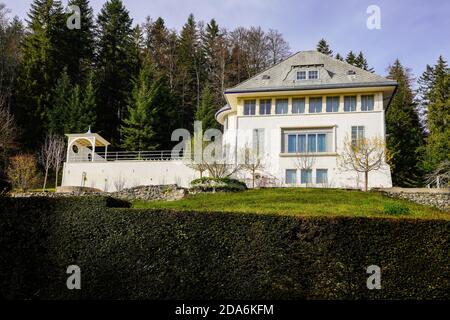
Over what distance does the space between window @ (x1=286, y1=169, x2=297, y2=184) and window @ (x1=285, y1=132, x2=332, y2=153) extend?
135 cm

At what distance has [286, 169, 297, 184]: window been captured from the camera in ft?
100

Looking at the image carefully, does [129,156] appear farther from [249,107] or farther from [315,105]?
[315,105]

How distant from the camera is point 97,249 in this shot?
11711 millimetres

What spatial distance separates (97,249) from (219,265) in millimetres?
3000

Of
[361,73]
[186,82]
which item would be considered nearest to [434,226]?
[361,73]

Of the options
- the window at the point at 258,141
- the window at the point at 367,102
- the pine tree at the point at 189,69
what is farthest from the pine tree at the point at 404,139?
the pine tree at the point at 189,69

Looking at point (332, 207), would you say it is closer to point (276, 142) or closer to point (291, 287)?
point (291, 287)

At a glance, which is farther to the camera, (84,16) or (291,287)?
(84,16)

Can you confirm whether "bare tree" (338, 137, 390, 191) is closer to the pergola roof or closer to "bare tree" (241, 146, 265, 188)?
"bare tree" (241, 146, 265, 188)

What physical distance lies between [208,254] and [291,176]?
65.5 ft

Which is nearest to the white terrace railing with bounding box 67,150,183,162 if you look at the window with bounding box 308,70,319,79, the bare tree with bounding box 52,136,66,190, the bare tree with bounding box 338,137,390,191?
the bare tree with bounding box 52,136,66,190

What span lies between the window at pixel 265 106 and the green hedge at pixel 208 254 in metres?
21.4

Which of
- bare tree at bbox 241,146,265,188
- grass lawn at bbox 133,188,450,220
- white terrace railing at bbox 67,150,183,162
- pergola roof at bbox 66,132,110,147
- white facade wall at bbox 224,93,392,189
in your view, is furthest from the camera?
white terrace railing at bbox 67,150,183,162
